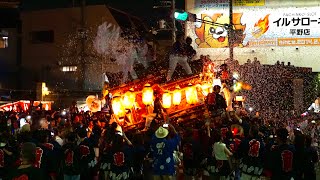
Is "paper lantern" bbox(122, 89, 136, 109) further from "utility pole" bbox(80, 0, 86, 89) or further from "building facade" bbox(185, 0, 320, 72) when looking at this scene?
"utility pole" bbox(80, 0, 86, 89)

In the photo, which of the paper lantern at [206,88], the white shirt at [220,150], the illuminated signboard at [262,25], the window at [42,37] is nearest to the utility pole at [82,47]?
the window at [42,37]

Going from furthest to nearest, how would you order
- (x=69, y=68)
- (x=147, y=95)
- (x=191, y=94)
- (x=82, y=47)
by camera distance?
(x=69, y=68) < (x=82, y=47) < (x=191, y=94) < (x=147, y=95)

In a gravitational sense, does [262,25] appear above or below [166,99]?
above

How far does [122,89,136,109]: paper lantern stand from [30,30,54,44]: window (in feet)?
63.5

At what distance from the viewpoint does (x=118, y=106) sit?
14.7 meters

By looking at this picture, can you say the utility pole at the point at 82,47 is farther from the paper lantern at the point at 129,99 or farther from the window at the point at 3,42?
the paper lantern at the point at 129,99

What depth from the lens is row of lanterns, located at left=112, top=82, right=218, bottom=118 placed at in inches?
556

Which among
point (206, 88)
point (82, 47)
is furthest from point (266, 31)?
point (206, 88)

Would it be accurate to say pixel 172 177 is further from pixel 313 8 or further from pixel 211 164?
pixel 313 8

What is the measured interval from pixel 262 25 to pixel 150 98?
56.5 ft

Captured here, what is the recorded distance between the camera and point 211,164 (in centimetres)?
1047

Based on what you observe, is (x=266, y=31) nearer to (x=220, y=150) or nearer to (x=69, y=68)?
(x=69, y=68)

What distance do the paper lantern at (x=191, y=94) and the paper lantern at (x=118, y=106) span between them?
2.05 m

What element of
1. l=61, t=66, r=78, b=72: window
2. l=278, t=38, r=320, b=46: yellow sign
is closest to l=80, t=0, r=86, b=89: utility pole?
l=61, t=66, r=78, b=72: window
